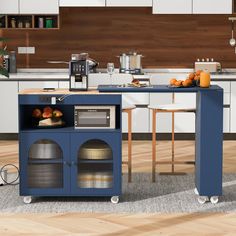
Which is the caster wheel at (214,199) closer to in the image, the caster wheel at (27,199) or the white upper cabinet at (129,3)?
the caster wheel at (27,199)

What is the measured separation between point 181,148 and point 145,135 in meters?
0.76

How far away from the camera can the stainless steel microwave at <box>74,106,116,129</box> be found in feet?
18.3

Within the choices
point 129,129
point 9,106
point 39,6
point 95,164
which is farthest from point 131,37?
point 95,164

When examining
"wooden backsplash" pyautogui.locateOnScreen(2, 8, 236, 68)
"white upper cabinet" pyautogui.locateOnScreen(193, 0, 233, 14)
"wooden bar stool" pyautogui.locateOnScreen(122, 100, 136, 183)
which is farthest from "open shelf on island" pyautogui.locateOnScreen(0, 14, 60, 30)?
"wooden bar stool" pyautogui.locateOnScreen(122, 100, 136, 183)

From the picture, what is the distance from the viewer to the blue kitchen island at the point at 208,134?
552 centimetres

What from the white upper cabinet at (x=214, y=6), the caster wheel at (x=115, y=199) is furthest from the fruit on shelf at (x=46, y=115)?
the white upper cabinet at (x=214, y=6)

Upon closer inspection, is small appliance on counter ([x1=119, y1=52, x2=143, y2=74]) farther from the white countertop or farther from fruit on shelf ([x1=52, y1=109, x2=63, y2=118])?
fruit on shelf ([x1=52, y1=109, x2=63, y2=118])

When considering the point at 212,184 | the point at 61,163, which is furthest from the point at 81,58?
the point at 212,184

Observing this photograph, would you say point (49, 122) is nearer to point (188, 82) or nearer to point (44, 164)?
point (44, 164)

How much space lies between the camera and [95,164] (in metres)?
5.62

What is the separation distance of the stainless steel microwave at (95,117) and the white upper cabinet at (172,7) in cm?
369

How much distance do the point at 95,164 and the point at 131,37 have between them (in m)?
4.00

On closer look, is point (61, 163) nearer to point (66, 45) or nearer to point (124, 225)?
point (124, 225)

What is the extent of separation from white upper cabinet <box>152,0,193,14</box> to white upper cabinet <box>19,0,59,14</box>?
1.23 metres
